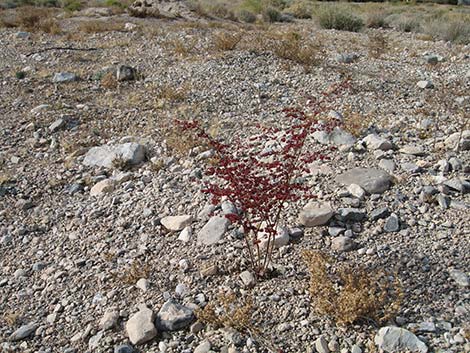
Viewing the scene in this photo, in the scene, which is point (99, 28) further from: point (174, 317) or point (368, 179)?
point (174, 317)

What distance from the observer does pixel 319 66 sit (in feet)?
30.0

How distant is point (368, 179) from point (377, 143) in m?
0.91

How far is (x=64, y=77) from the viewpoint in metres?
9.20

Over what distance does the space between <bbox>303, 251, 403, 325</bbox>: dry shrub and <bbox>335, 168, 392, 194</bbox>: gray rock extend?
3.99 feet

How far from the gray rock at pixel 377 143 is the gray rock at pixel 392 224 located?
1.49 m

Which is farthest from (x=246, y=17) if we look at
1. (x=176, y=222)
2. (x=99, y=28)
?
(x=176, y=222)

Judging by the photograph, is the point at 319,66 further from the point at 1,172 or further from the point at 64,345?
the point at 64,345

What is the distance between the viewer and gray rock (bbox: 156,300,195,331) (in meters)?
3.45

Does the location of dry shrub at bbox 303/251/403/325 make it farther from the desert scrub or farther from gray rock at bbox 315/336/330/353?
the desert scrub

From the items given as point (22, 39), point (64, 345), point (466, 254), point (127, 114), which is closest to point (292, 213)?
point (466, 254)

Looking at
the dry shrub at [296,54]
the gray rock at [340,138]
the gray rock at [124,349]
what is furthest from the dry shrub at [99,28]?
the gray rock at [124,349]

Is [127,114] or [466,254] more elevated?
[466,254]

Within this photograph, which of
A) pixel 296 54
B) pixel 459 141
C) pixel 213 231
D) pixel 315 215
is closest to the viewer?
pixel 315 215

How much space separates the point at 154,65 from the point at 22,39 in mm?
5403
